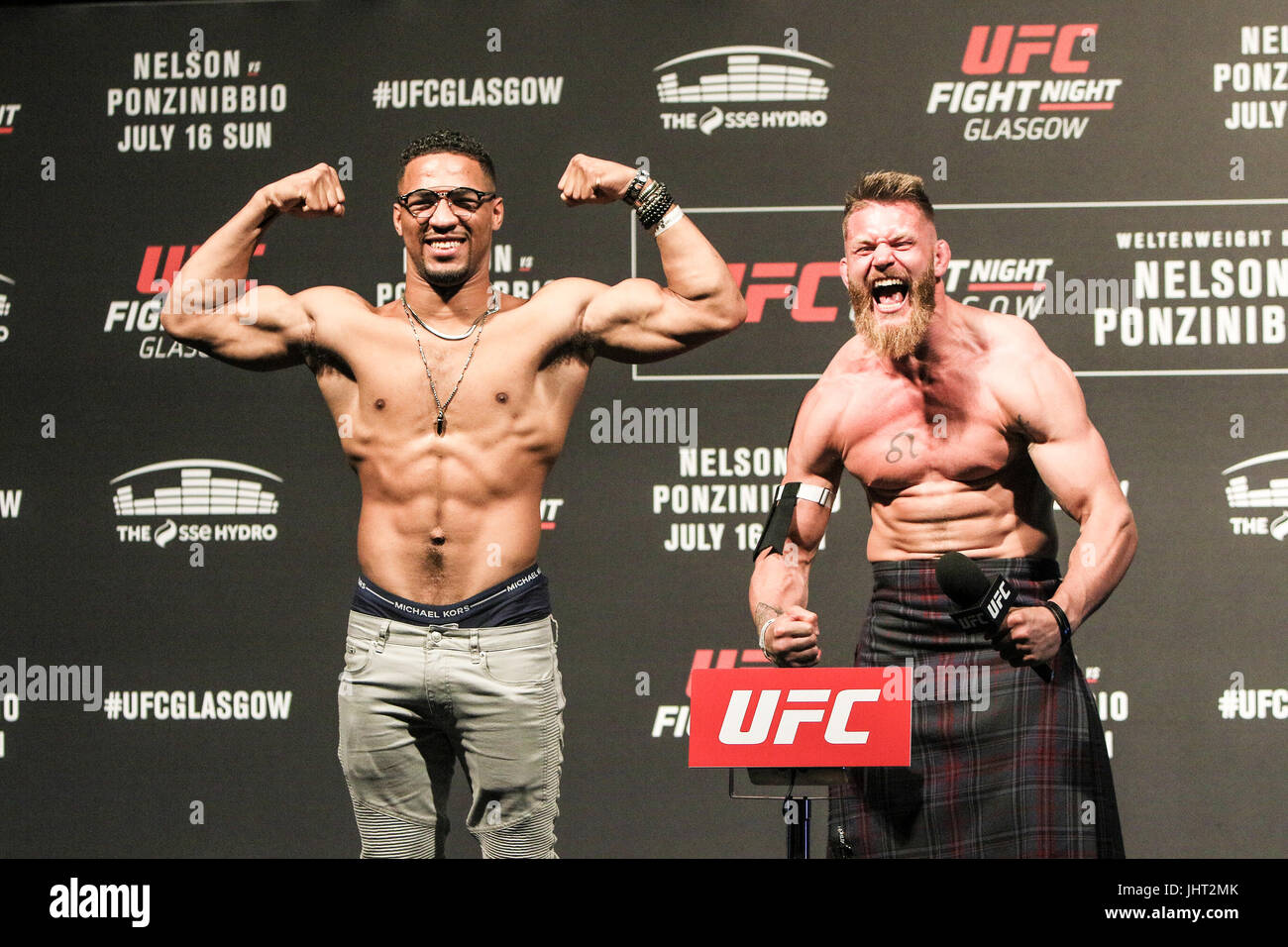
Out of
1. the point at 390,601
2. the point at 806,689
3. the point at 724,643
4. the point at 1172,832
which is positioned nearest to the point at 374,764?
the point at 390,601

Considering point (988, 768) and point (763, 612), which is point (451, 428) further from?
point (988, 768)

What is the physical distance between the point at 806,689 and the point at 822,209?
6.55ft

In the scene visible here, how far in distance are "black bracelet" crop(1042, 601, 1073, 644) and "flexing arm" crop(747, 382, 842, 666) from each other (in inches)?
22.2

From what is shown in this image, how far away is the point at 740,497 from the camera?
4.55 metres

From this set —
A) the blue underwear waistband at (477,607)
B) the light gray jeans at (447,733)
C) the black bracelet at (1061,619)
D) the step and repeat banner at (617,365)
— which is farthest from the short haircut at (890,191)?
the light gray jeans at (447,733)

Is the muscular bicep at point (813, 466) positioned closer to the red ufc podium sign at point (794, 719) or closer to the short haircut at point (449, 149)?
the red ufc podium sign at point (794, 719)

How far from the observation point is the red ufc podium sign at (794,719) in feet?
9.98

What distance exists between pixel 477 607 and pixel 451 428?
0.45 m

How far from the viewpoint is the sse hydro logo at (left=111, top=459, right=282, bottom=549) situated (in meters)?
4.64

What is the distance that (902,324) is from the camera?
364cm

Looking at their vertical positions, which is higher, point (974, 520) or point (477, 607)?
point (974, 520)

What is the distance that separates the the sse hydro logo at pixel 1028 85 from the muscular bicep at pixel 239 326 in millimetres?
2173

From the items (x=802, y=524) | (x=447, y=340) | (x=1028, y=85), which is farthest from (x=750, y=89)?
(x=802, y=524)

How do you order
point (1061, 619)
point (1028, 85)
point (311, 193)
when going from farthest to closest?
point (1028, 85), point (311, 193), point (1061, 619)
